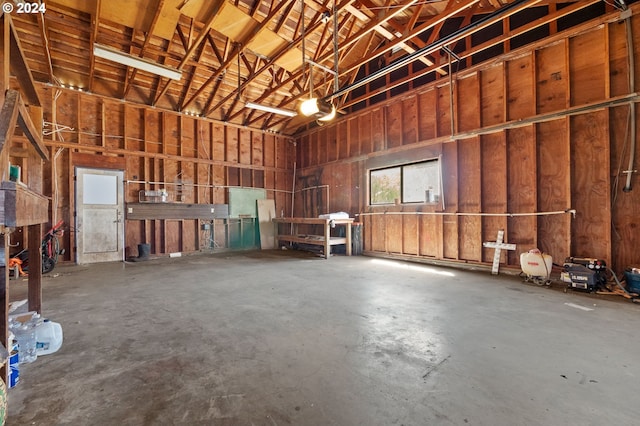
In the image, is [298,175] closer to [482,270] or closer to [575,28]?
[482,270]

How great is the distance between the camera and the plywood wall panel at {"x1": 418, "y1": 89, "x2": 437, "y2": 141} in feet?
20.5

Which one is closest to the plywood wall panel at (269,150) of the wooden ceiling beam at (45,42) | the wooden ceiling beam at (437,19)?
the wooden ceiling beam at (437,19)

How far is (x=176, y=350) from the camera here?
223 centimetres

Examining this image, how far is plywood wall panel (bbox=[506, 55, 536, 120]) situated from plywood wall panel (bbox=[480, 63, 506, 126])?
11 cm

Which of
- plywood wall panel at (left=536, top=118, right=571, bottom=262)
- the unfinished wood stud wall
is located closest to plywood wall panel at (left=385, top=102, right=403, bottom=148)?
the unfinished wood stud wall

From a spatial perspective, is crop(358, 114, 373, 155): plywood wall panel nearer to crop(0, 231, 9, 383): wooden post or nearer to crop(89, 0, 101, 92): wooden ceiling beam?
crop(89, 0, 101, 92): wooden ceiling beam

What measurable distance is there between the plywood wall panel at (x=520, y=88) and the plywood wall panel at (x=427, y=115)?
1.44m

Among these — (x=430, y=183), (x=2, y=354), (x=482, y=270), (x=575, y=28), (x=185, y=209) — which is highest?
(x=575, y=28)

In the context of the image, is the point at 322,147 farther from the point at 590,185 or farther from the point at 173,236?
the point at 590,185

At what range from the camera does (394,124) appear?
7004 millimetres

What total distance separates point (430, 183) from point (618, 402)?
5.16 meters

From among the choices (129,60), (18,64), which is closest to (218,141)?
(129,60)

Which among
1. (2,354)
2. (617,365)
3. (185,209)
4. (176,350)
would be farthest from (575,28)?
(185,209)

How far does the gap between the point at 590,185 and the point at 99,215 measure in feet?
33.3
